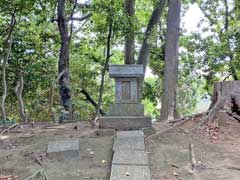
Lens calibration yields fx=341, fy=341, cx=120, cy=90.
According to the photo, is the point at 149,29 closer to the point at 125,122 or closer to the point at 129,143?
the point at 125,122

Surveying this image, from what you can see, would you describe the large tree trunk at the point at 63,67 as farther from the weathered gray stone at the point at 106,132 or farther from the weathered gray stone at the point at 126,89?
the weathered gray stone at the point at 106,132

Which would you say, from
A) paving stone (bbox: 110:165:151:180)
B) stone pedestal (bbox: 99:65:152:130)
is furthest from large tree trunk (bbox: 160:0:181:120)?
paving stone (bbox: 110:165:151:180)

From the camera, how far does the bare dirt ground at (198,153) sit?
402cm

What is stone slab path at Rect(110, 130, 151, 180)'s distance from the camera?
364cm

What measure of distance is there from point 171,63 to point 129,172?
5.98m

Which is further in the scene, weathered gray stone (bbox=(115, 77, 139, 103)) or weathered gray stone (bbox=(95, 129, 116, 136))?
weathered gray stone (bbox=(115, 77, 139, 103))

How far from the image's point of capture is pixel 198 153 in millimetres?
4863

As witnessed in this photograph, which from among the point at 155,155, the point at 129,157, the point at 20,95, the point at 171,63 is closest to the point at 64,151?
the point at 129,157

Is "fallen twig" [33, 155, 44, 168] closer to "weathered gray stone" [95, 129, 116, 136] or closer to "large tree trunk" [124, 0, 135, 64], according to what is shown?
"weathered gray stone" [95, 129, 116, 136]

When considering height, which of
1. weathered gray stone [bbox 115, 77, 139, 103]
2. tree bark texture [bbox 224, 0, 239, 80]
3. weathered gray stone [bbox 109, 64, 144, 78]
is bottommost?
weathered gray stone [bbox 115, 77, 139, 103]

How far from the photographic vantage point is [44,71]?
1002 cm

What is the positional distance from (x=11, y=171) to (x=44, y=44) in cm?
730

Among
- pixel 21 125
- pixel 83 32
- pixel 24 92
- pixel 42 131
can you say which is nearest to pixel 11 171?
pixel 42 131

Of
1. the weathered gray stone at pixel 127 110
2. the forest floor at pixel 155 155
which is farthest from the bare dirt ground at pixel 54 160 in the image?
the weathered gray stone at pixel 127 110
